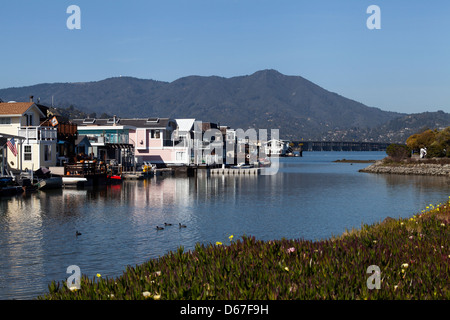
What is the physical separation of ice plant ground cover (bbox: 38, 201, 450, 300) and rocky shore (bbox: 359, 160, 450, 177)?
10001 centimetres

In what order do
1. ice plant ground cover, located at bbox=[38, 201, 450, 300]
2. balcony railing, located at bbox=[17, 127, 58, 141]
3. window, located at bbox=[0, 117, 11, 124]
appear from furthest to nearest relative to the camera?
window, located at bbox=[0, 117, 11, 124], balcony railing, located at bbox=[17, 127, 58, 141], ice plant ground cover, located at bbox=[38, 201, 450, 300]

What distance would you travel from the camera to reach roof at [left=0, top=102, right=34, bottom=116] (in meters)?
70.4

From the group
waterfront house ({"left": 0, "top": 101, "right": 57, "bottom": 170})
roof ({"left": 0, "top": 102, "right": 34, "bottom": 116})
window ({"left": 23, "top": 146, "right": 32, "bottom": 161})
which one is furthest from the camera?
roof ({"left": 0, "top": 102, "right": 34, "bottom": 116})

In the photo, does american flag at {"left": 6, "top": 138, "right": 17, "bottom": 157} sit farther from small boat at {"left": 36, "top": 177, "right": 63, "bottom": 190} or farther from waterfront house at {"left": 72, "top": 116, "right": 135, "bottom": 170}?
waterfront house at {"left": 72, "top": 116, "right": 135, "bottom": 170}

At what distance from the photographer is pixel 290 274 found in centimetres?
1324

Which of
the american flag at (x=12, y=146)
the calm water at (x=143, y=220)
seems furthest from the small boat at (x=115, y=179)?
the american flag at (x=12, y=146)

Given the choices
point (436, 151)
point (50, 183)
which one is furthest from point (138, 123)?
point (436, 151)

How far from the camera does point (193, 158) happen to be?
11744 cm

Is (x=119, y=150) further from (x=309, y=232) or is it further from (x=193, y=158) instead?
(x=309, y=232)

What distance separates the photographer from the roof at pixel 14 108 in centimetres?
7044

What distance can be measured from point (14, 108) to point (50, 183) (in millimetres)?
15685

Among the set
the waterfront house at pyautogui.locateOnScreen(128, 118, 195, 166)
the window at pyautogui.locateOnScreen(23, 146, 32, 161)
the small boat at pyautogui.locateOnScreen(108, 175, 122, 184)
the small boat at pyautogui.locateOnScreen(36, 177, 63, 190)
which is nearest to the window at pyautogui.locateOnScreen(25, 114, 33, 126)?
the window at pyautogui.locateOnScreen(23, 146, 32, 161)
